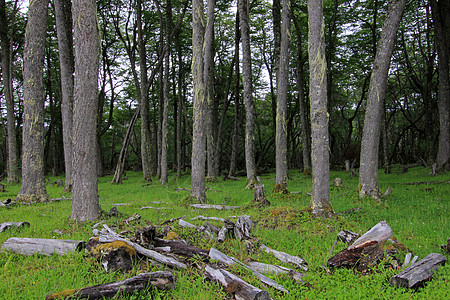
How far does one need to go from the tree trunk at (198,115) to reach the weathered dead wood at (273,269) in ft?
16.7

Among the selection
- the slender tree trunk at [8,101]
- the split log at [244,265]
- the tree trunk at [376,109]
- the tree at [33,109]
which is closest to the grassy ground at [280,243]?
the split log at [244,265]

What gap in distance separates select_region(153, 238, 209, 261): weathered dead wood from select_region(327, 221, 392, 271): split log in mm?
1787

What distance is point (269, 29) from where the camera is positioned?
23016 millimetres

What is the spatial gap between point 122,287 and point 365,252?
325cm

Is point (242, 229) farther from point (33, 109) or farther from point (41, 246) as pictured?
point (33, 109)

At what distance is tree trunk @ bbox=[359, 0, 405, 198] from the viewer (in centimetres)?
862

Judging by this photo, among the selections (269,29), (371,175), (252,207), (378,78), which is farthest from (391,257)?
(269,29)

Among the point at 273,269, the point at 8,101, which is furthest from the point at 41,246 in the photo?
the point at 8,101

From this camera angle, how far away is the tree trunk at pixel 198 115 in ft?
29.6

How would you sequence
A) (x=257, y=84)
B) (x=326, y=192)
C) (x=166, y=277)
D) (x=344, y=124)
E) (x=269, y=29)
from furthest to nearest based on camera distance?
(x=344, y=124)
(x=257, y=84)
(x=269, y=29)
(x=326, y=192)
(x=166, y=277)

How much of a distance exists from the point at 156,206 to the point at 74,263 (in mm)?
4322

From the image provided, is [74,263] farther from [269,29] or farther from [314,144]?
[269,29]

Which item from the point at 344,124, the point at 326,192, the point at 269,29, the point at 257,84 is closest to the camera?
the point at 326,192

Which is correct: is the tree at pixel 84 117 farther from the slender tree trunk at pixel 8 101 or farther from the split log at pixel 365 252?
the slender tree trunk at pixel 8 101
